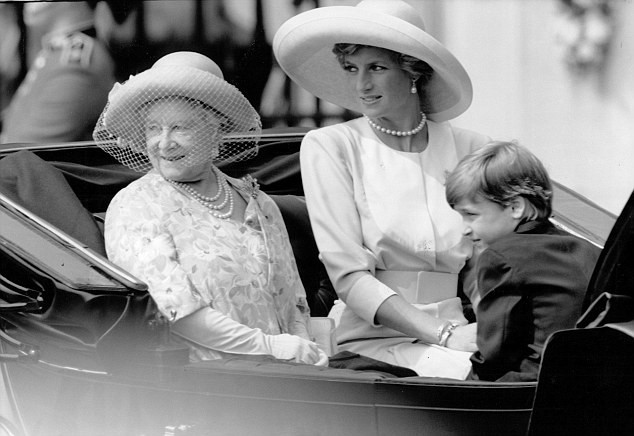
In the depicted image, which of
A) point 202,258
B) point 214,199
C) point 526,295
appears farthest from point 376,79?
point 526,295

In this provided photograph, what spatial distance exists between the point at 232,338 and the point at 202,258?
0.64 ft

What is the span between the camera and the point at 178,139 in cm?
272

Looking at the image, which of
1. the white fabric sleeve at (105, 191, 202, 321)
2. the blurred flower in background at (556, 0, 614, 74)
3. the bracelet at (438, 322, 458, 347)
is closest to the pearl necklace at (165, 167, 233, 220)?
the white fabric sleeve at (105, 191, 202, 321)

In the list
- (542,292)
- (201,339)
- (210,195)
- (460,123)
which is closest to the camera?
(542,292)

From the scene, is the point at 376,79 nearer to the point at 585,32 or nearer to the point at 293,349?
the point at 293,349

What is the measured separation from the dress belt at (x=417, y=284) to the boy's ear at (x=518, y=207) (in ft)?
1.95

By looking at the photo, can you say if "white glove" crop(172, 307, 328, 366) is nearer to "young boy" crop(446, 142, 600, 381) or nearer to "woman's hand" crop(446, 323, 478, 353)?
"woman's hand" crop(446, 323, 478, 353)

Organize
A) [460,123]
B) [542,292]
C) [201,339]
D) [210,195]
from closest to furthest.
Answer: [542,292] → [201,339] → [210,195] → [460,123]

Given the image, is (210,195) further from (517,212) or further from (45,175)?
(517,212)

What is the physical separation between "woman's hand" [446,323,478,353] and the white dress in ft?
0.32

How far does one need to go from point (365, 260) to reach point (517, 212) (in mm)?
594

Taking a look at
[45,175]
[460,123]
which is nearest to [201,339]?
[45,175]

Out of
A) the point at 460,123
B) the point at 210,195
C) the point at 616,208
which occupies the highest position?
the point at 210,195

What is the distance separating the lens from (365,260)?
283 centimetres
